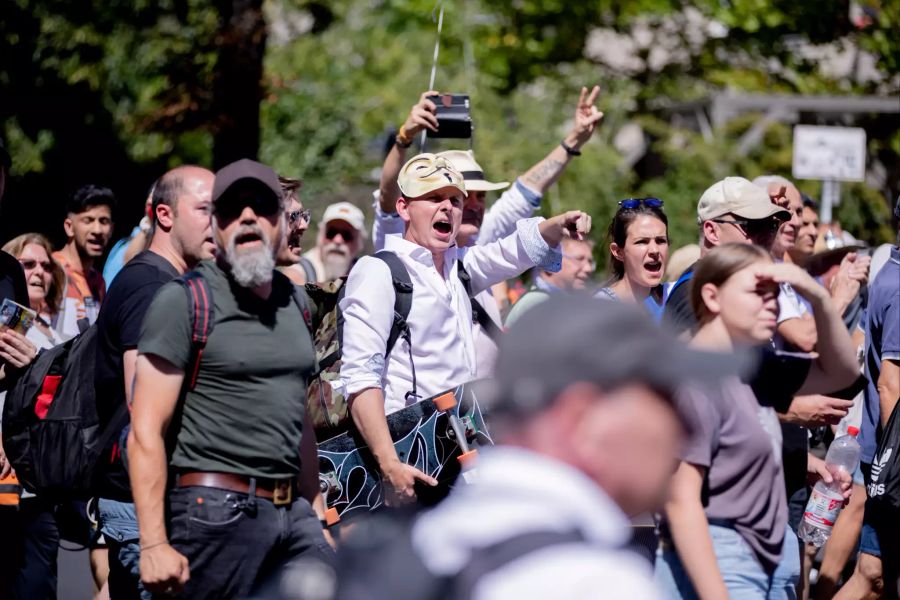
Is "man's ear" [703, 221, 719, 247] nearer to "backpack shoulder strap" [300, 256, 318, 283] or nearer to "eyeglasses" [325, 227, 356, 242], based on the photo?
"backpack shoulder strap" [300, 256, 318, 283]

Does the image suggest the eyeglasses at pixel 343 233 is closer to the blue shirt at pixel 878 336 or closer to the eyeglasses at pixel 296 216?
the eyeglasses at pixel 296 216

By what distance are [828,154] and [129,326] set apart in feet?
31.2

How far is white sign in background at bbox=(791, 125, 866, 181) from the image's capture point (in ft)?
41.5

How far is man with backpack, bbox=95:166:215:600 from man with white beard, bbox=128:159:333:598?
0.37 metres

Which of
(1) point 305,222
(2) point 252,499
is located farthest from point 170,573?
(1) point 305,222

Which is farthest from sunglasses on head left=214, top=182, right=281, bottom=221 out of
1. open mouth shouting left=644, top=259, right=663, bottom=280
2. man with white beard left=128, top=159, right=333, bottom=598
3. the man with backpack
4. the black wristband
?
the black wristband

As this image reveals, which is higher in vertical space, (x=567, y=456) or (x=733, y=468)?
(x=567, y=456)

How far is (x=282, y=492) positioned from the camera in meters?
4.30

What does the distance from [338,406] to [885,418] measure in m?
2.59

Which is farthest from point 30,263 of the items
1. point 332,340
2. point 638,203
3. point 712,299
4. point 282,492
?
point 712,299

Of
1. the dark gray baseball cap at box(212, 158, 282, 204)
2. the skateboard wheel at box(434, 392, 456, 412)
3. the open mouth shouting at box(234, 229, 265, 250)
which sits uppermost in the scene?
the dark gray baseball cap at box(212, 158, 282, 204)

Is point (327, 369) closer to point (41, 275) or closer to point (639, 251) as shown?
point (639, 251)

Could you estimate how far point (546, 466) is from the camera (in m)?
2.28

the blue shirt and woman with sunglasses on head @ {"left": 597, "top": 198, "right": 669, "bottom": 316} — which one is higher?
woman with sunglasses on head @ {"left": 597, "top": 198, "right": 669, "bottom": 316}
